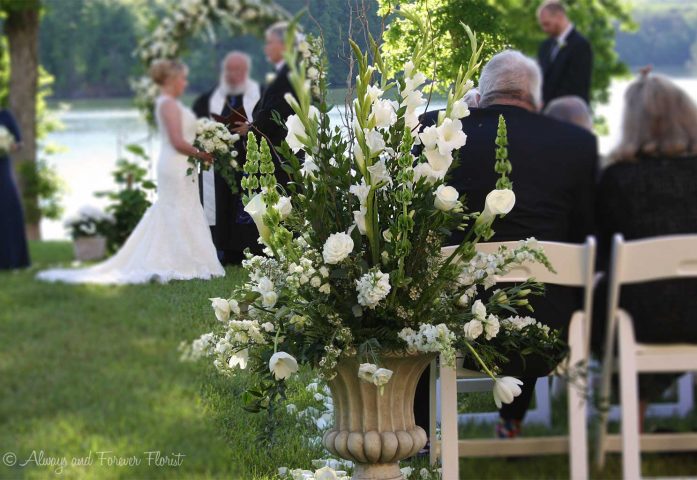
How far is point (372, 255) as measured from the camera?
7.89 feet

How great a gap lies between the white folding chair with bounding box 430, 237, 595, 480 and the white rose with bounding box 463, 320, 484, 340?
13 cm

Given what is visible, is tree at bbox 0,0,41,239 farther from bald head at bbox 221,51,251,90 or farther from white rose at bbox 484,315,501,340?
white rose at bbox 484,315,501,340

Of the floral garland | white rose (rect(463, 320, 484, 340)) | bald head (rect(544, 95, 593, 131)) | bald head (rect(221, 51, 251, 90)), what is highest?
the floral garland

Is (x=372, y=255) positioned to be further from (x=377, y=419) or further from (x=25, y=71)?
(x=25, y=71)

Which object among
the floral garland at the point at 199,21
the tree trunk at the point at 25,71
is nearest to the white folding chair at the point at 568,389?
the floral garland at the point at 199,21

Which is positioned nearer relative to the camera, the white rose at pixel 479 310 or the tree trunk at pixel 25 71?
the white rose at pixel 479 310

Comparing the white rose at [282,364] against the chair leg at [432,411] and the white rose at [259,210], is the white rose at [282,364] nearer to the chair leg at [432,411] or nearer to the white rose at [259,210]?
the white rose at [259,210]

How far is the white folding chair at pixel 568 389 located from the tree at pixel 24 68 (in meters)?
9.72

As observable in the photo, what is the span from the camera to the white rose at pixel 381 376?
2.28 metres

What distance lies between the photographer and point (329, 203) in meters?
2.41

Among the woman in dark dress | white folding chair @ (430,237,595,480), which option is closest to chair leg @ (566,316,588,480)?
white folding chair @ (430,237,595,480)

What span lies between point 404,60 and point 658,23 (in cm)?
251

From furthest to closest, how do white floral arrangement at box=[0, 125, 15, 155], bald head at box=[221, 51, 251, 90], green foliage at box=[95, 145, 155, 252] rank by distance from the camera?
white floral arrangement at box=[0, 125, 15, 155]
green foliage at box=[95, 145, 155, 252]
bald head at box=[221, 51, 251, 90]

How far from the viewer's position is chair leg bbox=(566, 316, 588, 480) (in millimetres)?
2361
